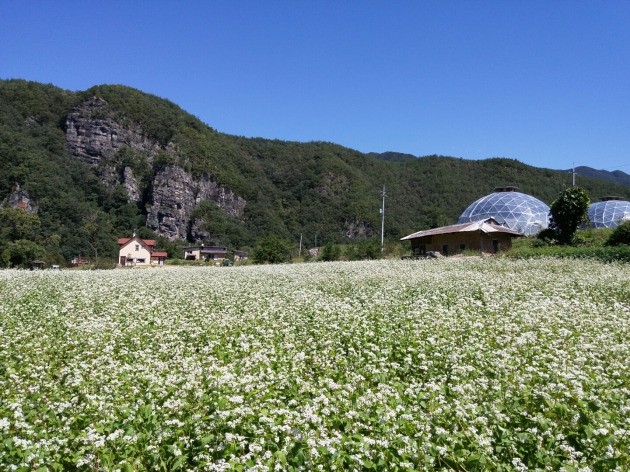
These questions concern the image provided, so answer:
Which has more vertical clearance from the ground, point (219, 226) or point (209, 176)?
point (209, 176)

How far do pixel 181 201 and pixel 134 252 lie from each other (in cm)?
6916

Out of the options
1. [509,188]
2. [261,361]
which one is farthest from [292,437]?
[509,188]

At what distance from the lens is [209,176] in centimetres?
16050

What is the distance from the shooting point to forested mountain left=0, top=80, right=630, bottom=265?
13012 centimetres

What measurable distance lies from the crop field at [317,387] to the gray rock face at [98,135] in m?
155

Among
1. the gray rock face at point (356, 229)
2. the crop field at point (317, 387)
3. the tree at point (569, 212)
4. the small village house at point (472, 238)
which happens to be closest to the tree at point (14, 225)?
the small village house at point (472, 238)

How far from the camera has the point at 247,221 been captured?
150 m

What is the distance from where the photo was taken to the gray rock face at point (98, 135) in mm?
149500

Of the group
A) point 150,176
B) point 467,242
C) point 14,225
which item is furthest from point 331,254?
point 150,176

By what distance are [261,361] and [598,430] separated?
386cm

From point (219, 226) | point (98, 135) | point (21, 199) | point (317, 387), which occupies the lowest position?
point (317, 387)

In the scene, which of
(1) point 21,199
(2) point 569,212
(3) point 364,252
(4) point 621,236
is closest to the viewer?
(4) point 621,236

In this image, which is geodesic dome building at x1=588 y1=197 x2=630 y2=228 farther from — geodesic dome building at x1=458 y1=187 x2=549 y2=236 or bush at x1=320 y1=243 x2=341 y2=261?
bush at x1=320 y1=243 x2=341 y2=261

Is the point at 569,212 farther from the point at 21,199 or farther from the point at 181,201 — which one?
the point at 181,201
